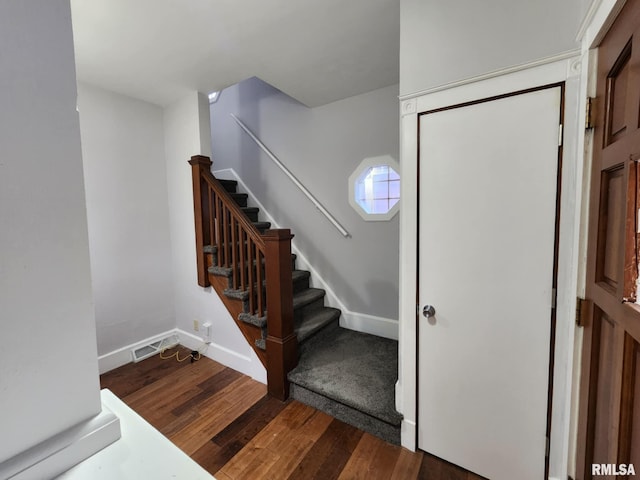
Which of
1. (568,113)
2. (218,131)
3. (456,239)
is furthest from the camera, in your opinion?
(218,131)

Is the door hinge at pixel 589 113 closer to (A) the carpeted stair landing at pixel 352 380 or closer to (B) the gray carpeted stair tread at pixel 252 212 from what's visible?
(A) the carpeted stair landing at pixel 352 380

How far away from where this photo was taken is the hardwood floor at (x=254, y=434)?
4.78ft

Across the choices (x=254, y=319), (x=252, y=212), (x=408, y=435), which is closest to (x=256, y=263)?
(x=254, y=319)

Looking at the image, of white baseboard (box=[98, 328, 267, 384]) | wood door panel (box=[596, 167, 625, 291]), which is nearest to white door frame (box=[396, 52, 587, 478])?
wood door panel (box=[596, 167, 625, 291])

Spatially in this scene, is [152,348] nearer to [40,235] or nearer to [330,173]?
[330,173]

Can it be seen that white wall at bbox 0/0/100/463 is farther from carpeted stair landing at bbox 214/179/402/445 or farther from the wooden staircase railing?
carpeted stair landing at bbox 214/179/402/445

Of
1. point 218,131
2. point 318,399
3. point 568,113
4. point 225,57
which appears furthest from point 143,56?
point 318,399

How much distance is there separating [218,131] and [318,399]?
3335mm

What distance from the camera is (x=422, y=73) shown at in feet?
4.51

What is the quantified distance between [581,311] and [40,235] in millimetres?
1651

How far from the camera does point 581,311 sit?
3.55 feet

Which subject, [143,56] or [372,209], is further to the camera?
[372,209]

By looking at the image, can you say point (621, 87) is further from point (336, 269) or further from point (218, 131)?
point (218, 131)

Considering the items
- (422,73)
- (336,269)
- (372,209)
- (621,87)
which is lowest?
(336,269)
